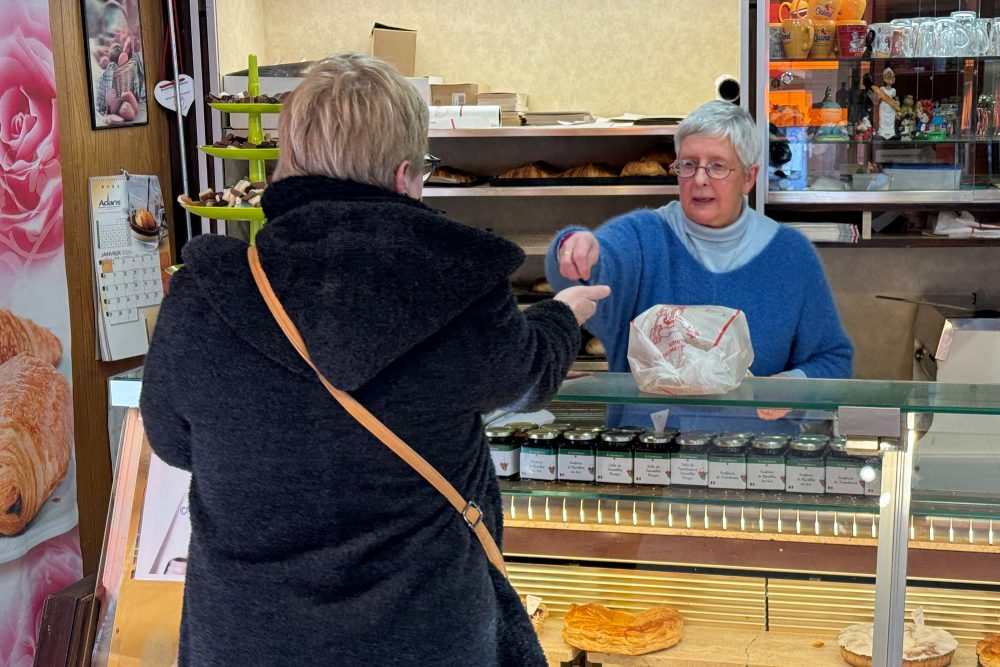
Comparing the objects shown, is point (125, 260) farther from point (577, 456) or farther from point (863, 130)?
point (863, 130)

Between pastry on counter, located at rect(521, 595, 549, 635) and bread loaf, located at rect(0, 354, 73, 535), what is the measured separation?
1868 millimetres

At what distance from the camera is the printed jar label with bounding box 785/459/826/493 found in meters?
1.80

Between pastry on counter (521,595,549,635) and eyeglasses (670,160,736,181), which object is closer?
pastry on counter (521,595,549,635)

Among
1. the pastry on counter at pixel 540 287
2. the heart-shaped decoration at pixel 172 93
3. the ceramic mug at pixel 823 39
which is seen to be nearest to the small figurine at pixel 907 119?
the ceramic mug at pixel 823 39

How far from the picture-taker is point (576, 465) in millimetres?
1957

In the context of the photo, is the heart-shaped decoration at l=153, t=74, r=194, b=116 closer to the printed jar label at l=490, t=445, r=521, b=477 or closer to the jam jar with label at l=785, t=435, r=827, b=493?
the printed jar label at l=490, t=445, r=521, b=477

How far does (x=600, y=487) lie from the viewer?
6.39 ft

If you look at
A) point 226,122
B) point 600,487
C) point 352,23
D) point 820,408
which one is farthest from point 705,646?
point 352,23

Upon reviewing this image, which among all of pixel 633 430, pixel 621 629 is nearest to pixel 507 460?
pixel 633 430

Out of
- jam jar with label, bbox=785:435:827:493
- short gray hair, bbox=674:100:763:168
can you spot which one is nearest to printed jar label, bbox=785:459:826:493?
jam jar with label, bbox=785:435:827:493

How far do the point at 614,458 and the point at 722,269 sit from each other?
0.82 m

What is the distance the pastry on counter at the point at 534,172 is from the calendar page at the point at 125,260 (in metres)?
1.32

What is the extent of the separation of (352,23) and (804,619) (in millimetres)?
3555

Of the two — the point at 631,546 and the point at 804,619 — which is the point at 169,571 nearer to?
the point at 631,546
